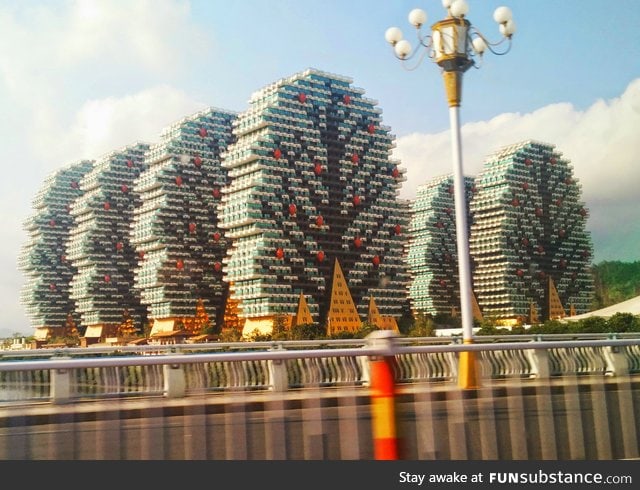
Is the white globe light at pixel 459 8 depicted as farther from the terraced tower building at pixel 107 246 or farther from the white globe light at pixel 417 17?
the terraced tower building at pixel 107 246

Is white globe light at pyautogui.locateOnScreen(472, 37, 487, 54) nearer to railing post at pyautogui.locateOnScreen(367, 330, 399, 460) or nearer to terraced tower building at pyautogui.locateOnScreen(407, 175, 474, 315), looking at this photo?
railing post at pyautogui.locateOnScreen(367, 330, 399, 460)

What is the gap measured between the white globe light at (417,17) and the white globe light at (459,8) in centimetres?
168

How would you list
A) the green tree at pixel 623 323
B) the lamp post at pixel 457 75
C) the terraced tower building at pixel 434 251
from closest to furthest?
the lamp post at pixel 457 75 < the green tree at pixel 623 323 < the terraced tower building at pixel 434 251

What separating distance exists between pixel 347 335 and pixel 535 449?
79617mm

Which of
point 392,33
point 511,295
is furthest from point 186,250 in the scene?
point 392,33

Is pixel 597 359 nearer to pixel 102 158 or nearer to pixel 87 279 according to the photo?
pixel 87 279

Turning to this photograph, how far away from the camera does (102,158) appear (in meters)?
148

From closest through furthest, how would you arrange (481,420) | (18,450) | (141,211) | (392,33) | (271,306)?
(18,450), (481,420), (392,33), (271,306), (141,211)

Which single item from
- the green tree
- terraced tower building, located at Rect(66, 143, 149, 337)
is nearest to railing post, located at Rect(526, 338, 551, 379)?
the green tree

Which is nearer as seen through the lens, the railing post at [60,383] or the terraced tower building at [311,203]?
the railing post at [60,383]

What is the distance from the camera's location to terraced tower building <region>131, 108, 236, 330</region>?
116062mm

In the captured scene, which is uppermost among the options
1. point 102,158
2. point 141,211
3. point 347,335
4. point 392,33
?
point 102,158

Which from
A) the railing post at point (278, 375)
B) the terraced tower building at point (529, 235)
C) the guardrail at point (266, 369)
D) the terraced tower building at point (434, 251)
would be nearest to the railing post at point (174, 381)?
the guardrail at point (266, 369)

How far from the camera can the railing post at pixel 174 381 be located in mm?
4590
